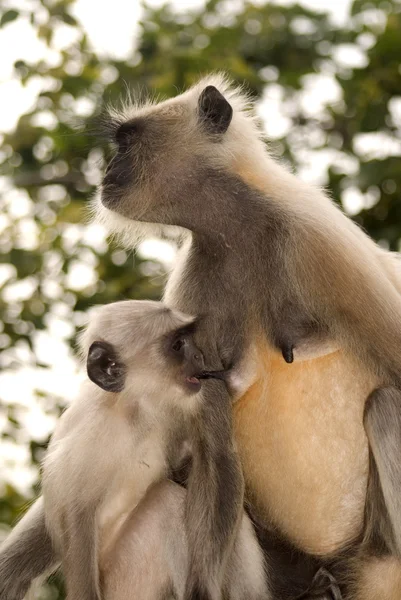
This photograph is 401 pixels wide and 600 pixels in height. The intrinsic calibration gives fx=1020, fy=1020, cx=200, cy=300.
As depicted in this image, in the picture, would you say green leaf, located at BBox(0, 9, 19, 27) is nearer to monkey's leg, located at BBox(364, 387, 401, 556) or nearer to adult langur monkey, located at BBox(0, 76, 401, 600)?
adult langur monkey, located at BBox(0, 76, 401, 600)

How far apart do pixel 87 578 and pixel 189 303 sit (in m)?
0.97

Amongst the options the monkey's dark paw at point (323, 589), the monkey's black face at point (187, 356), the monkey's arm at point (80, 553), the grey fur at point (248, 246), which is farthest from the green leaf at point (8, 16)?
the monkey's dark paw at point (323, 589)

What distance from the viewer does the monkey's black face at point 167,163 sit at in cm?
336

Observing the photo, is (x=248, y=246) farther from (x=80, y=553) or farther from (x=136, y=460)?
(x=80, y=553)

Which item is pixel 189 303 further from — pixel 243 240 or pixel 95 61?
pixel 95 61

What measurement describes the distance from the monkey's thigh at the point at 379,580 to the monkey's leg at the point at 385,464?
0.07 meters

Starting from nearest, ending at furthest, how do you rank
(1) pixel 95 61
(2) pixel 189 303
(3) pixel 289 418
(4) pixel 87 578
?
1. (4) pixel 87 578
2. (3) pixel 289 418
3. (2) pixel 189 303
4. (1) pixel 95 61

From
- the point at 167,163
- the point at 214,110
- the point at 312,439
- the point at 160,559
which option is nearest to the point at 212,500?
the point at 160,559

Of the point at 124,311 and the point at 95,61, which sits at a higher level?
the point at 95,61

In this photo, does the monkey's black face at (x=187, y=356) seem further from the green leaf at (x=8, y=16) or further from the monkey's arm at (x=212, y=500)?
the green leaf at (x=8, y=16)

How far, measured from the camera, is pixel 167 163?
3.43 meters

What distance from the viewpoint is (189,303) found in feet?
11.2

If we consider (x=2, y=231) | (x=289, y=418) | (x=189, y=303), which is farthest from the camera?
(x=2, y=231)

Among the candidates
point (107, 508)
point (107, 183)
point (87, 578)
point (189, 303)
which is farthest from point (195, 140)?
point (87, 578)
